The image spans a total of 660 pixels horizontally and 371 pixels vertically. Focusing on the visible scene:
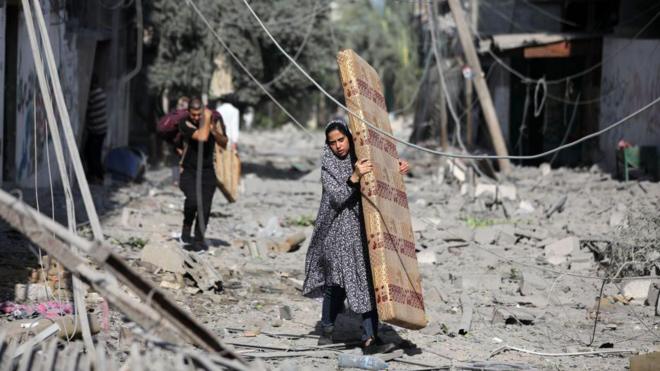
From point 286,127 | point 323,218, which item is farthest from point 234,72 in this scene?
point 286,127

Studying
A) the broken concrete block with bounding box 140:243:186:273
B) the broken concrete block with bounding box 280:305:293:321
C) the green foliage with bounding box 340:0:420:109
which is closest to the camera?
the broken concrete block with bounding box 280:305:293:321

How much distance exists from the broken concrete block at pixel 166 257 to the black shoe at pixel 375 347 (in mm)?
2824

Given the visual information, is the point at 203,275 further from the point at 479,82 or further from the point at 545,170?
the point at 545,170

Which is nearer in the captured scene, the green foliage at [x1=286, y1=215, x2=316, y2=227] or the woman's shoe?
the woman's shoe

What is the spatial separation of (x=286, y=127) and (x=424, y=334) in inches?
1612

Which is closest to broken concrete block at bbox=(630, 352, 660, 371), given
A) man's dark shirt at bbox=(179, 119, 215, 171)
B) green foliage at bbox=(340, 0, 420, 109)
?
man's dark shirt at bbox=(179, 119, 215, 171)

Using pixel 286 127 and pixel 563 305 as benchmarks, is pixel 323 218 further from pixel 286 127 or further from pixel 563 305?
pixel 286 127

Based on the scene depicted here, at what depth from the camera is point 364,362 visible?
7.00m

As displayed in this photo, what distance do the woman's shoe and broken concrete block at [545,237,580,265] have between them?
14.7 feet

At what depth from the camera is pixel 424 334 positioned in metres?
8.27

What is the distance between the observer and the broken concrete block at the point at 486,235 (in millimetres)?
12711

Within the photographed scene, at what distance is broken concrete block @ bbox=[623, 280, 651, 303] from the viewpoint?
9.59 metres

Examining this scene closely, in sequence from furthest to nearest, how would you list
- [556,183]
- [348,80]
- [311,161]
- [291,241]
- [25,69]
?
1. [311,161]
2. [556,183]
3. [25,69]
4. [291,241]
5. [348,80]

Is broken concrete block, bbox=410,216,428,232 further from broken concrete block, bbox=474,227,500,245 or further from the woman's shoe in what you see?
the woman's shoe
